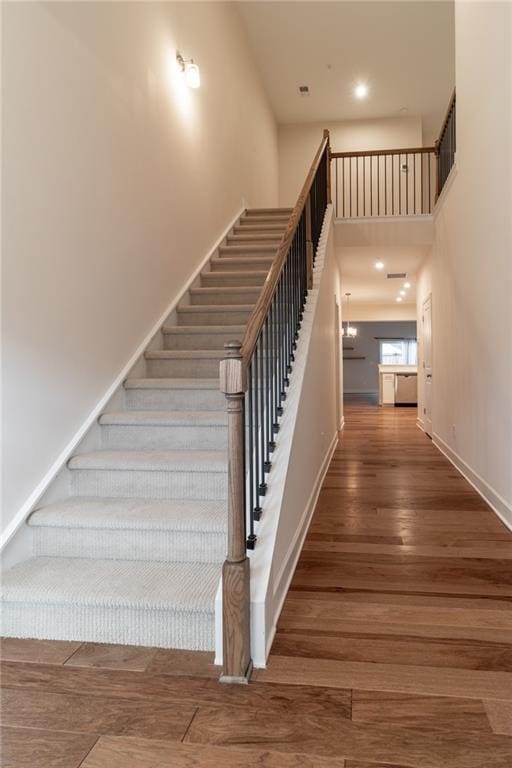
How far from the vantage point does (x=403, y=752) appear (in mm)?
1414

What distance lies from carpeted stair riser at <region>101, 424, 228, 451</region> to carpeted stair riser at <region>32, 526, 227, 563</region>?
2.39 ft

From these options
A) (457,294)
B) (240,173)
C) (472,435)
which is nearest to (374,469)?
(472,435)

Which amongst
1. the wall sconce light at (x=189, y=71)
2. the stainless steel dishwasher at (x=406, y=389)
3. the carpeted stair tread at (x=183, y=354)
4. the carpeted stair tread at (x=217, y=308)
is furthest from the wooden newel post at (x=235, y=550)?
the stainless steel dishwasher at (x=406, y=389)

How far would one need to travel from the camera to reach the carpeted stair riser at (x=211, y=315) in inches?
170

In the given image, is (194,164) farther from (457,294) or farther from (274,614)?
(274,614)

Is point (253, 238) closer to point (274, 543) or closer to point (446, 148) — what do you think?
point (446, 148)

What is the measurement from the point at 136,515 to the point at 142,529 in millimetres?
82

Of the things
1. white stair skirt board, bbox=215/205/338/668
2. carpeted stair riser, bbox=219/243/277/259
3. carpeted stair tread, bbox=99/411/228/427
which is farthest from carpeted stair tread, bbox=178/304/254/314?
carpeted stair tread, bbox=99/411/228/427

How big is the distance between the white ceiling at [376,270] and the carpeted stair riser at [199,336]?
11.6ft

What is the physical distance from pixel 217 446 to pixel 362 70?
753 cm

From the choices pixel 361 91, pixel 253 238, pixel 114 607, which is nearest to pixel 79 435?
pixel 114 607

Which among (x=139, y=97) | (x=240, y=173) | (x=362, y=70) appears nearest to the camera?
(x=139, y=97)

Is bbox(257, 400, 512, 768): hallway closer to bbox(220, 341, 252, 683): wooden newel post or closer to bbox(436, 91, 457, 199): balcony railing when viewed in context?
bbox(220, 341, 252, 683): wooden newel post

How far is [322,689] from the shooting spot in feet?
5.55
